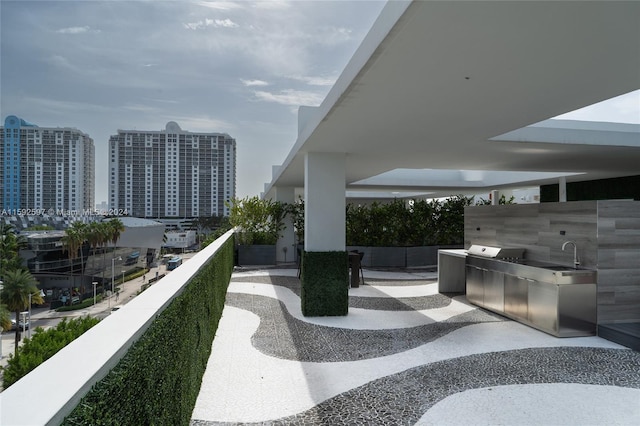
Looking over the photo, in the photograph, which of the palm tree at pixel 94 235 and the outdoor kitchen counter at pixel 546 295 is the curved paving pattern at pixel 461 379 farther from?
the palm tree at pixel 94 235

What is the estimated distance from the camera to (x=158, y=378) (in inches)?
87.9

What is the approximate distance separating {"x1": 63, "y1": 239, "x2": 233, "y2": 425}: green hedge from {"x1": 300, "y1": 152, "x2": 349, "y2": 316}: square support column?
3311 mm

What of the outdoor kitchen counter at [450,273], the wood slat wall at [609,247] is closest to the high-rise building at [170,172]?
the outdoor kitchen counter at [450,273]

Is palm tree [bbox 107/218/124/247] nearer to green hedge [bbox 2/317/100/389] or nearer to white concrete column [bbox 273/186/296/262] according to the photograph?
white concrete column [bbox 273/186/296/262]

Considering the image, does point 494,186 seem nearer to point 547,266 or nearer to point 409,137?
point 547,266

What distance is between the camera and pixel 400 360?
5.12 meters

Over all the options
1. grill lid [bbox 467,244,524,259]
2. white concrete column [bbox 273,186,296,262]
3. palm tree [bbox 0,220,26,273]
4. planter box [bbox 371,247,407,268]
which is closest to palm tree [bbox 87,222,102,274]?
palm tree [bbox 0,220,26,273]

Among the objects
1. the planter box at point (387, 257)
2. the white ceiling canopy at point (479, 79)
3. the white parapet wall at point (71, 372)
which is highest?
the white ceiling canopy at point (479, 79)

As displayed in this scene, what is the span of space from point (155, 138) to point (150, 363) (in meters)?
81.5

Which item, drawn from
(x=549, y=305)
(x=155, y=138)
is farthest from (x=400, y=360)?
(x=155, y=138)

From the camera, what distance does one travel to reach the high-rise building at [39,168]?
179 ft

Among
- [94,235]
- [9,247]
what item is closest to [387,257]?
[9,247]

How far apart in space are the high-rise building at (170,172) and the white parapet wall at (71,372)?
78960mm

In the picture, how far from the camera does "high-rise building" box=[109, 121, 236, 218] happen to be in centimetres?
7362
